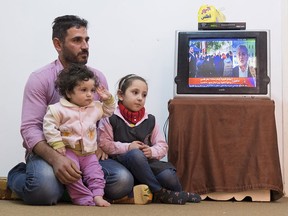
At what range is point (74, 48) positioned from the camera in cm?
224

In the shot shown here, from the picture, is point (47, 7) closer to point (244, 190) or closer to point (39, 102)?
point (39, 102)

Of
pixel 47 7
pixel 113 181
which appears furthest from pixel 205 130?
pixel 47 7

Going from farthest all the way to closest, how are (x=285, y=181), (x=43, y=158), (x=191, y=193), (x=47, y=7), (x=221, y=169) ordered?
1. (x=47, y=7)
2. (x=285, y=181)
3. (x=221, y=169)
4. (x=191, y=193)
5. (x=43, y=158)

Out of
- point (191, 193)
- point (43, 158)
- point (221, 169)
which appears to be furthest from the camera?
point (221, 169)

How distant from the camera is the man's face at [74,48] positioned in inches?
88.4

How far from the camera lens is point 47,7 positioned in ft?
10.1

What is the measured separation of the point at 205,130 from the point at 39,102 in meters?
0.78

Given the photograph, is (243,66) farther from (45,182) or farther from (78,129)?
(45,182)

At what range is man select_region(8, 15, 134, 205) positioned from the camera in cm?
197

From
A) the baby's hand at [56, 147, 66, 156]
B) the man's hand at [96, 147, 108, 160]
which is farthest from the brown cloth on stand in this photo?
the baby's hand at [56, 147, 66, 156]

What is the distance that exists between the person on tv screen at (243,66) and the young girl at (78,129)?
2.58ft

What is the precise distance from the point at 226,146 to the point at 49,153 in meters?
0.84

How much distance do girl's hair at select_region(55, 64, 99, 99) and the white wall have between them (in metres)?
0.88

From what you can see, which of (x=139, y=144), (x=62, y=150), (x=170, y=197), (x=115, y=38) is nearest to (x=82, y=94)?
(x=62, y=150)
